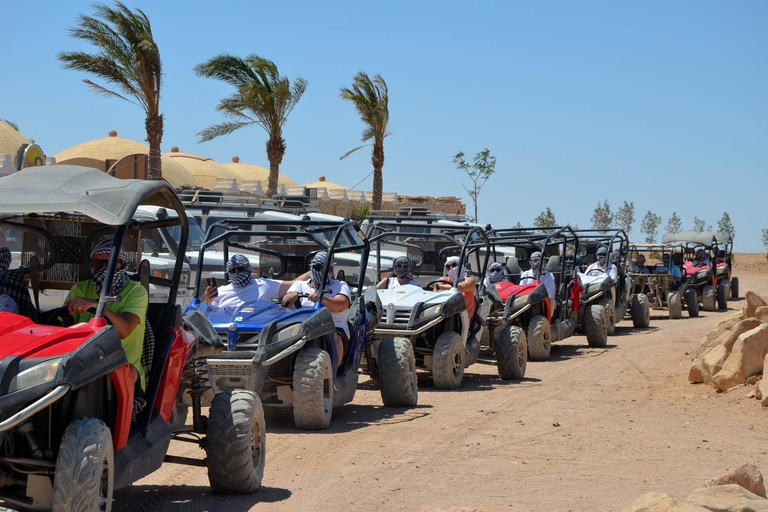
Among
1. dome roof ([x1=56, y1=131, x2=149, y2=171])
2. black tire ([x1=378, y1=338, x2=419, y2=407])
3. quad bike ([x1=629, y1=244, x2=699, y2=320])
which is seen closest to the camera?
black tire ([x1=378, y1=338, x2=419, y2=407])

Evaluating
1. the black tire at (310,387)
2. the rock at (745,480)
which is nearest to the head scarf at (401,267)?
the black tire at (310,387)

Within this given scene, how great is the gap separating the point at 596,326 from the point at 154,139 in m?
13.2

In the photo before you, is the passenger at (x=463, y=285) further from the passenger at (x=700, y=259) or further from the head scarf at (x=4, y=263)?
the passenger at (x=700, y=259)

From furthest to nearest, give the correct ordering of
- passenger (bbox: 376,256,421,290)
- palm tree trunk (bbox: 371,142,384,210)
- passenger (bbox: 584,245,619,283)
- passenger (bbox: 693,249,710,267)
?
palm tree trunk (bbox: 371,142,384,210)
passenger (bbox: 693,249,710,267)
passenger (bbox: 584,245,619,283)
passenger (bbox: 376,256,421,290)

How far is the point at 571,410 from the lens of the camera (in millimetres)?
10820

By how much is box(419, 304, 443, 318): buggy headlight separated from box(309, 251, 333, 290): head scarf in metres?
2.08

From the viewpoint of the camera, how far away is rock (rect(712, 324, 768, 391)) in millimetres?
11477

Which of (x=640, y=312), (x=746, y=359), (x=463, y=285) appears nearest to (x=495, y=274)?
(x=463, y=285)

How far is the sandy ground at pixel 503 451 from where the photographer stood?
21.9 ft

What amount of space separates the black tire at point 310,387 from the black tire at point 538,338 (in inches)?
274

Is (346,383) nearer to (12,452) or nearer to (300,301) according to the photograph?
(300,301)

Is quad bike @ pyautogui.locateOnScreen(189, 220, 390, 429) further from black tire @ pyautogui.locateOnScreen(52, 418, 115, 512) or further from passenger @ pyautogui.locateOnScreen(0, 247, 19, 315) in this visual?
black tire @ pyautogui.locateOnScreen(52, 418, 115, 512)

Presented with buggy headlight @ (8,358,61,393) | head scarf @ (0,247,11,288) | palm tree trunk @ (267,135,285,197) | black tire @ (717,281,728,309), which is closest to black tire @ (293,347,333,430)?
head scarf @ (0,247,11,288)

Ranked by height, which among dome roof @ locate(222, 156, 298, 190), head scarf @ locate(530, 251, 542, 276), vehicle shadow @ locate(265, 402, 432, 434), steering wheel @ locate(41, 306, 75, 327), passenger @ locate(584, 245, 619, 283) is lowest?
vehicle shadow @ locate(265, 402, 432, 434)
